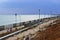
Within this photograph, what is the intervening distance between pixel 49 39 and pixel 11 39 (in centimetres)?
366

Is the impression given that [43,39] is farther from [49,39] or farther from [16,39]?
[16,39]

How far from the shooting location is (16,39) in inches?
674

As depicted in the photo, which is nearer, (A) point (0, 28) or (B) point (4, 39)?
(B) point (4, 39)

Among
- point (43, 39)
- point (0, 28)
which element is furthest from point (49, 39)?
point (0, 28)

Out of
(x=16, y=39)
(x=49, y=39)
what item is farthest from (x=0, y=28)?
(x=49, y=39)

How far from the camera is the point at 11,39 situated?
55.6 ft

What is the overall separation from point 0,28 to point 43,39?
45.5 ft

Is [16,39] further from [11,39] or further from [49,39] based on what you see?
[49,39]

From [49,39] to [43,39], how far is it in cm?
62

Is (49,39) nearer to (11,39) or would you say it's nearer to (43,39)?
(43,39)

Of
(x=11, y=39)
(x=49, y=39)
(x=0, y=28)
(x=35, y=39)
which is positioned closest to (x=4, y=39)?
(x=11, y=39)

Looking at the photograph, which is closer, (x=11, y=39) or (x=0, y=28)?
(x=11, y=39)

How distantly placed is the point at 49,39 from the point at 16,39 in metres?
3.25

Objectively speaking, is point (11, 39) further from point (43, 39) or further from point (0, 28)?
point (0, 28)
